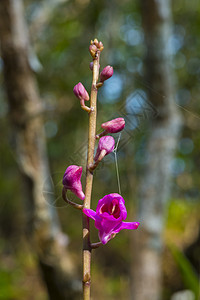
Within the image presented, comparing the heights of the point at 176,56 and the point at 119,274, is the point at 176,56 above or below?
above

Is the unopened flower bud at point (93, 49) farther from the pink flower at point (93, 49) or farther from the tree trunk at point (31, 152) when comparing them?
the tree trunk at point (31, 152)

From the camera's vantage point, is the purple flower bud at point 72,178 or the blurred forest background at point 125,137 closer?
the purple flower bud at point 72,178

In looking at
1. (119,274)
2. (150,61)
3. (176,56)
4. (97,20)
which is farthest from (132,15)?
(119,274)

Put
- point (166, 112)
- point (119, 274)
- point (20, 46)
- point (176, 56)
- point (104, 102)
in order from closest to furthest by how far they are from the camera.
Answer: point (104, 102)
point (20, 46)
point (166, 112)
point (119, 274)
point (176, 56)

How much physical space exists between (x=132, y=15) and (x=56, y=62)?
1339 millimetres

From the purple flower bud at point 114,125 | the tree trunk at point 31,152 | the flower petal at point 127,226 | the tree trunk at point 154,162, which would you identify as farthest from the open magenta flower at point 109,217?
the tree trunk at point 154,162

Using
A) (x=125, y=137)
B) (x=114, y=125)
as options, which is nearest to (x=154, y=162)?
(x=125, y=137)

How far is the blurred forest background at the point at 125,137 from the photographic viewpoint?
0.71 metres

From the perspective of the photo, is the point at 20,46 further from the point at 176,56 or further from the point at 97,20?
the point at 176,56

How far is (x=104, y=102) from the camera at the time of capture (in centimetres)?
74

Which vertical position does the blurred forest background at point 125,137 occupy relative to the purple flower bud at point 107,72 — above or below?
below

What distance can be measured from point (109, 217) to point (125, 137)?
22 centimetres

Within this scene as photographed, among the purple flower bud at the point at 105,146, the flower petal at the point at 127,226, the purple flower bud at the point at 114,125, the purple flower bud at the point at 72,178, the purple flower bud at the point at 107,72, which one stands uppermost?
the purple flower bud at the point at 107,72

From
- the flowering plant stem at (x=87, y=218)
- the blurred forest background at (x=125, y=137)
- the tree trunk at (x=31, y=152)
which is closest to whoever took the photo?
the flowering plant stem at (x=87, y=218)
